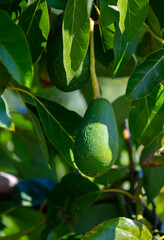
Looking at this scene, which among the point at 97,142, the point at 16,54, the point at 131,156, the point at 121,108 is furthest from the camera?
the point at 131,156

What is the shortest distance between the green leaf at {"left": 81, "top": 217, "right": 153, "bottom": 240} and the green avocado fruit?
13cm

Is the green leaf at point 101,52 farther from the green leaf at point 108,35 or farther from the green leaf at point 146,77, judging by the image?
the green leaf at point 146,77

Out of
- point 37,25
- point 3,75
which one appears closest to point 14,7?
point 37,25

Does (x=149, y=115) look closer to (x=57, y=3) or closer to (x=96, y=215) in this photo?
(x=57, y=3)

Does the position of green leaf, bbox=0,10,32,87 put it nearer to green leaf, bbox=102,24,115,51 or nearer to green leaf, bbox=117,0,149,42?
green leaf, bbox=117,0,149,42

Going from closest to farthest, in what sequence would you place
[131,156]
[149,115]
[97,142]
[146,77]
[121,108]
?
[97,142]
[146,77]
[149,115]
[121,108]
[131,156]

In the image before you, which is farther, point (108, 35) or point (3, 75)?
point (108, 35)

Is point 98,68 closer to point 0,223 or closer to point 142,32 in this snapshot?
point 142,32

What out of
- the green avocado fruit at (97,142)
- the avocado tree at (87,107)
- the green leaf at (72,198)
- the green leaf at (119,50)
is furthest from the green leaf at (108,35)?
the green leaf at (72,198)

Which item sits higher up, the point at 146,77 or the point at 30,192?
the point at 146,77

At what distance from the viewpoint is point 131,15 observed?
2.75 ft

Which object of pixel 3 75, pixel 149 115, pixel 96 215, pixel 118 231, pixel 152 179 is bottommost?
pixel 96 215

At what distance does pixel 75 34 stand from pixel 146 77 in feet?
0.63

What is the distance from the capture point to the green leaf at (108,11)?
831 mm
